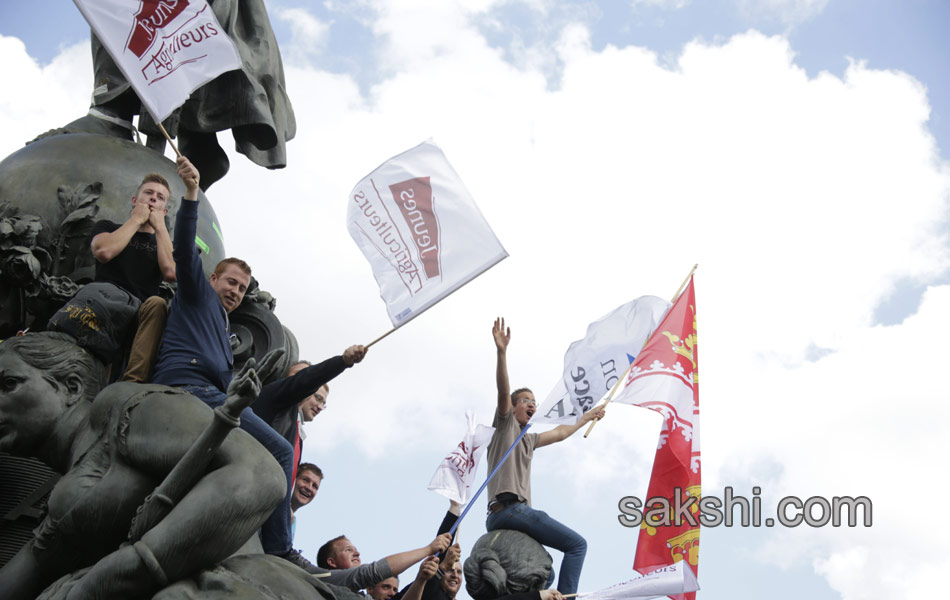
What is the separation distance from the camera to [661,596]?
37.3ft

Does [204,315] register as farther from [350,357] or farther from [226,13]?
[226,13]

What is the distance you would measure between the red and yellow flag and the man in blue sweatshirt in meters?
4.47

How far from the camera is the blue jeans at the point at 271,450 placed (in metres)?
7.94

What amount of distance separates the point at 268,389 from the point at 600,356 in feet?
13.6

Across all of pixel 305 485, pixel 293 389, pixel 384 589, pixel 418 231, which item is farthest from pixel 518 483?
pixel 293 389

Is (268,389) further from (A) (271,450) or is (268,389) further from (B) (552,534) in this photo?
(B) (552,534)

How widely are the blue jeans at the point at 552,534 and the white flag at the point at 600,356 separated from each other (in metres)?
1.01

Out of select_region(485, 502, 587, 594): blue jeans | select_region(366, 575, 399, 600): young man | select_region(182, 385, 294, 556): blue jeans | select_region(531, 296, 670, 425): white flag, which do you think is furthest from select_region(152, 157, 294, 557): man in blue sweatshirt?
select_region(531, 296, 670, 425): white flag

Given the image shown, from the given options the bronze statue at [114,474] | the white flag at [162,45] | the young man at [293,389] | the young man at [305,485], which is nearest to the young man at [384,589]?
the young man at [305,485]

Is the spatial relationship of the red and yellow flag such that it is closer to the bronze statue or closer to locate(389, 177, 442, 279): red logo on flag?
locate(389, 177, 442, 279): red logo on flag

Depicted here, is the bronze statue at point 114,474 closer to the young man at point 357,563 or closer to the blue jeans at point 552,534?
the young man at point 357,563

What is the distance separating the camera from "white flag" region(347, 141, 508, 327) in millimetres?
10484

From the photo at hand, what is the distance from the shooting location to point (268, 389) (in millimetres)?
9070

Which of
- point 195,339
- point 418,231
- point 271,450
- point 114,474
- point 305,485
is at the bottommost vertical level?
point 114,474
